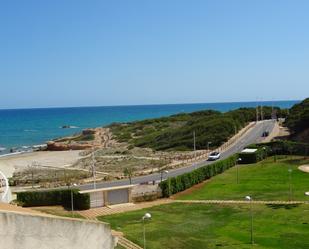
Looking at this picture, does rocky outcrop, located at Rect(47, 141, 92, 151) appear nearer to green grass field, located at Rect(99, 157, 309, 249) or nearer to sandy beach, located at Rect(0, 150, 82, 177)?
sandy beach, located at Rect(0, 150, 82, 177)

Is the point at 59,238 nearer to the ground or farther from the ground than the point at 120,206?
farther from the ground

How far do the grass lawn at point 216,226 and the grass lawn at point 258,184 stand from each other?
4.23m

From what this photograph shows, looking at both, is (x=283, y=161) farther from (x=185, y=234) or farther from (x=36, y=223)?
(x=36, y=223)

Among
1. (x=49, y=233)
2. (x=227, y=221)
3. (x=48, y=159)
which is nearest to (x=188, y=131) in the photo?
(x=48, y=159)

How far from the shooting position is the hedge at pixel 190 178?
43500 millimetres

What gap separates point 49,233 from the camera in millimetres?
11320

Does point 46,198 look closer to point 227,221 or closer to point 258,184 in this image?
point 227,221

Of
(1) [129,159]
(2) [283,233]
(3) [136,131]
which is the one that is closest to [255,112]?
(3) [136,131]

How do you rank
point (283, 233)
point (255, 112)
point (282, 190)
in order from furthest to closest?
point (255, 112)
point (282, 190)
point (283, 233)

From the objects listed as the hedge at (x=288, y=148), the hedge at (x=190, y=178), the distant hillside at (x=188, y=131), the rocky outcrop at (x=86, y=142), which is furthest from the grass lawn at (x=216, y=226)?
the rocky outcrop at (x=86, y=142)

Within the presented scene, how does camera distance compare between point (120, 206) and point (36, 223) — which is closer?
point (36, 223)

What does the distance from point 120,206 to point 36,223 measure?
29135 millimetres

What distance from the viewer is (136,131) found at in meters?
125

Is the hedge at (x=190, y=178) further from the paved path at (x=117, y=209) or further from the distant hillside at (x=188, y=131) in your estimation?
the distant hillside at (x=188, y=131)
